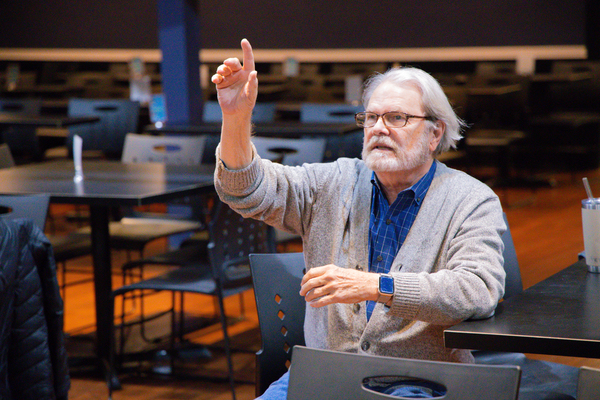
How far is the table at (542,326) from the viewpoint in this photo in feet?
4.36

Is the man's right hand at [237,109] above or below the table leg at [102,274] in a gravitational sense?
above

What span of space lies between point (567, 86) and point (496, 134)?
1.38 meters

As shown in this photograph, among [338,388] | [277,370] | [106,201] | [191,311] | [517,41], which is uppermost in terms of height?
[517,41]

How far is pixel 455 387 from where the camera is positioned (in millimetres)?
1176

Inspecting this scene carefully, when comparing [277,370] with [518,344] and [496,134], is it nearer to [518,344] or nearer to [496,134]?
[518,344]

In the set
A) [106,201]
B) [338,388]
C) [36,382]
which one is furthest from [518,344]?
[106,201]

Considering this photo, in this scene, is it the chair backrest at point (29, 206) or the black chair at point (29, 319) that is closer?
the black chair at point (29, 319)

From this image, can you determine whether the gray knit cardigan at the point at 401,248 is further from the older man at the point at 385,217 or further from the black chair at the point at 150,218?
the black chair at the point at 150,218

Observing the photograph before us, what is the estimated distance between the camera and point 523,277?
13.6 ft

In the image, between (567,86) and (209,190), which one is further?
(567,86)

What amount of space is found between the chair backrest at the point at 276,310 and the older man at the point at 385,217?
94 millimetres

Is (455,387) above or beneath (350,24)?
beneath

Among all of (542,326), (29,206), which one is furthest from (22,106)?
(542,326)

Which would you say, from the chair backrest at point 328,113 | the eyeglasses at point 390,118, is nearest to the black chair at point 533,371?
the eyeglasses at point 390,118
